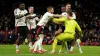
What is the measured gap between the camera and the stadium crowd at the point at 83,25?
114 ft

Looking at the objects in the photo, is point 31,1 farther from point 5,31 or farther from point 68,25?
point 68,25

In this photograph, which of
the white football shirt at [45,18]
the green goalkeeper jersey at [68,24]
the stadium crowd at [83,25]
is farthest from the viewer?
the stadium crowd at [83,25]

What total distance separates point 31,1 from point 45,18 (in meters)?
22.7

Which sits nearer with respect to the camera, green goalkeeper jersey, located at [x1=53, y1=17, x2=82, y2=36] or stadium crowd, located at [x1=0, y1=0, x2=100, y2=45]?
green goalkeeper jersey, located at [x1=53, y1=17, x2=82, y2=36]

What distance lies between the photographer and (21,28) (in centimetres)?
2023

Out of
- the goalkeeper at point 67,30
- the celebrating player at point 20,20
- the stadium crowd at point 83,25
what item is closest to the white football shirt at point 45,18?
the goalkeeper at point 67,30

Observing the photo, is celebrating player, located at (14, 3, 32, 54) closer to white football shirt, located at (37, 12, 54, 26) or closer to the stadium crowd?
white football shirt, located at (37, 12, 54, 26)

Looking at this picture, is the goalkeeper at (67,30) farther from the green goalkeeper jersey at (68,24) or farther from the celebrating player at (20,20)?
the celebrating player at (20,20)

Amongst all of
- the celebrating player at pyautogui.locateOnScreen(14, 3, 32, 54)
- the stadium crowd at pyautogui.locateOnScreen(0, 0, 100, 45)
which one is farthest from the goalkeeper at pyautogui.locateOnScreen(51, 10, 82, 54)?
the stadium crowd at pyautogui.locateOnScreen(0, 0, 100, 45)

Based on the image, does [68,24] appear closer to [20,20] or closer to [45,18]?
[45,18]

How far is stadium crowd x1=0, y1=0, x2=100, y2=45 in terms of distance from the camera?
34.7 metres

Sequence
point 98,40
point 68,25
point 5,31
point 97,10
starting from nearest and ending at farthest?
point 68,25
point 98,40
point 5,31
point 97,10

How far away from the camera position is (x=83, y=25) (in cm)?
3750

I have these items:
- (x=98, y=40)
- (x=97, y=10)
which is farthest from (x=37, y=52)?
(x=97, y=10)
